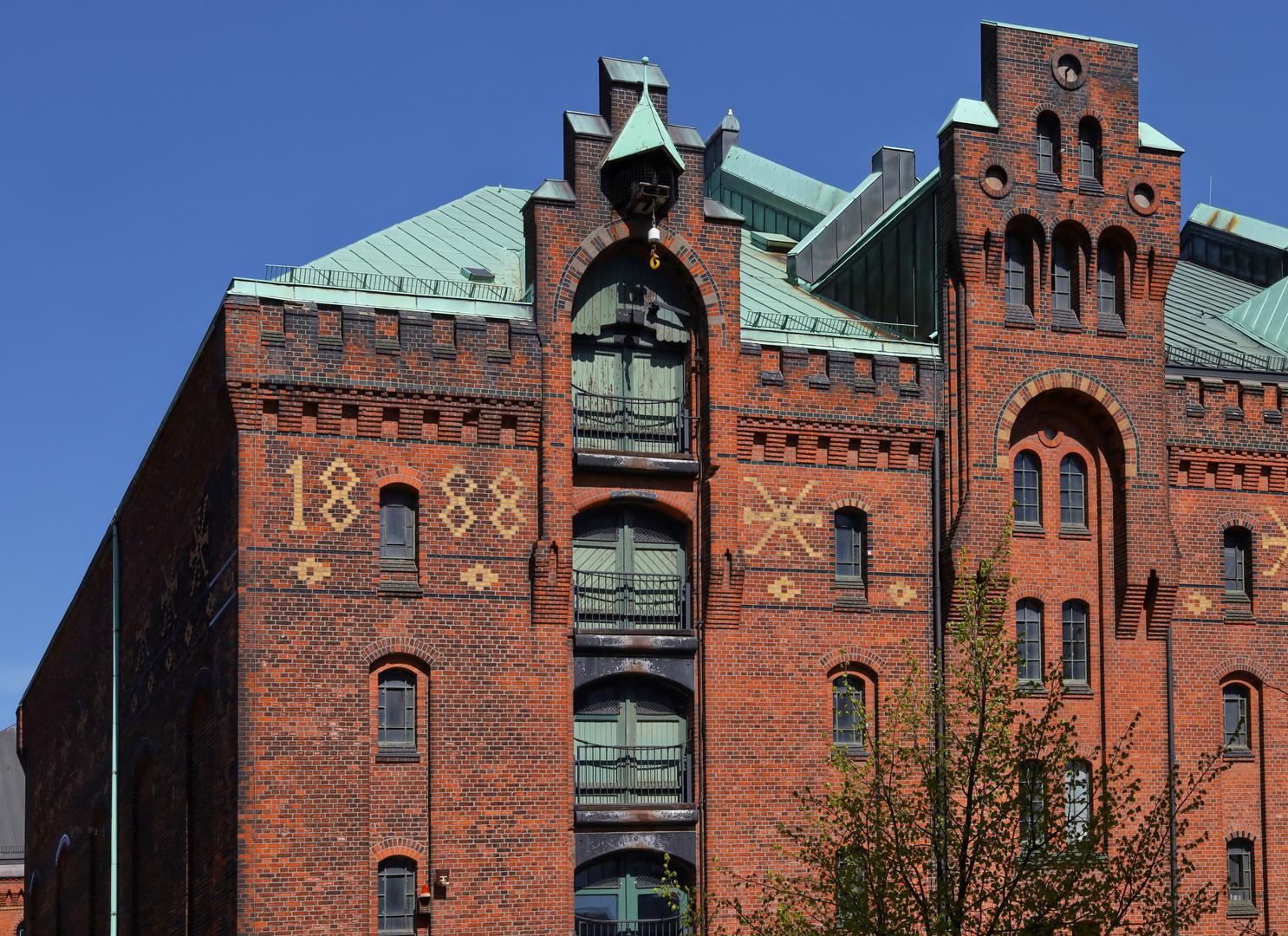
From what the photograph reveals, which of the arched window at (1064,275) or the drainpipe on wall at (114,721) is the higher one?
the arched window at (1064,275)

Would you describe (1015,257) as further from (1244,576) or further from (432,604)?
(432,604)

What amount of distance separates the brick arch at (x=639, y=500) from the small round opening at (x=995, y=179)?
30.2 ft

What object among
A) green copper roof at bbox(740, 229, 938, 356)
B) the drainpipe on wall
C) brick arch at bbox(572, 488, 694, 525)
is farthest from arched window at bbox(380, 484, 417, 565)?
the drainpipe on wall

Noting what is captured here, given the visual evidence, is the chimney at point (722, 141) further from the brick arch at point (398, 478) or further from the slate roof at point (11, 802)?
the slate roof at point (11, 802)

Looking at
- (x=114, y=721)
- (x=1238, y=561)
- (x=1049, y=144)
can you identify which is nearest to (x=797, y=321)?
(x=1049, y=144)

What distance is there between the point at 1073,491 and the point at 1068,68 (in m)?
8.82

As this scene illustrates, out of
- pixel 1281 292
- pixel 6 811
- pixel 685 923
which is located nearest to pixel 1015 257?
pixel 1281 292

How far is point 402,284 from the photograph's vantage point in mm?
42469

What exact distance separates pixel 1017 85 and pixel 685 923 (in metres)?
19.8

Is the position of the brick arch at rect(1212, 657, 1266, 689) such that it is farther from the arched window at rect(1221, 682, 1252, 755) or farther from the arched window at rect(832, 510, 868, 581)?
the arched window at rect(832, 510, 868, 581)

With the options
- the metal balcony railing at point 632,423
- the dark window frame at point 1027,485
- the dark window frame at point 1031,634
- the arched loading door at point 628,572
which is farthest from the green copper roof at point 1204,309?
the arched loading door at point 628,572

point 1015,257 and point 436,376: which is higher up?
point 1015,257

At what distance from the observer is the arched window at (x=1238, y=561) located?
4500 centimetres

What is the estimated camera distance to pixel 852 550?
42.6 m
